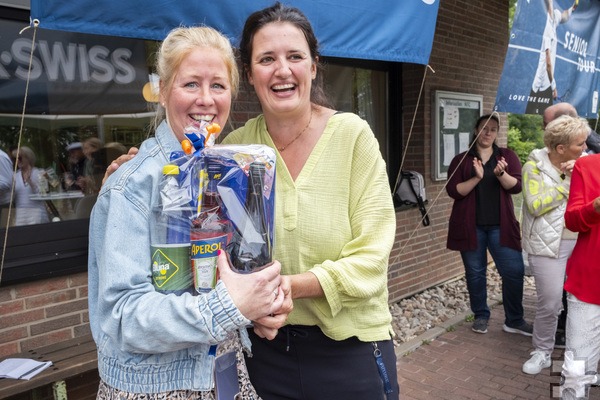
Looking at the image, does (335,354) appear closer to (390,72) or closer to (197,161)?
(197,161)

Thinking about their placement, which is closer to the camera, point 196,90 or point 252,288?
point 252,288

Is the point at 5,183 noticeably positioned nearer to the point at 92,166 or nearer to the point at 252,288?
the point at 92,166

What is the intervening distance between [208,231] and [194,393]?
18.7 inches

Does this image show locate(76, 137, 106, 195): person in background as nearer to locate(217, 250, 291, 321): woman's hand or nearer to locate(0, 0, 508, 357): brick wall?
locate(0, 0, 508, 357): brick wall

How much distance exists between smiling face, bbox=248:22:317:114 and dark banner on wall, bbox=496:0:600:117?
276 centimetres

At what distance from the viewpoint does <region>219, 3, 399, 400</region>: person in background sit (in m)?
1.63

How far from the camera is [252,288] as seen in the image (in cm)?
127

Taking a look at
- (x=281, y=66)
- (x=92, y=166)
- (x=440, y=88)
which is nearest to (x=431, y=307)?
(x=440, y=88)

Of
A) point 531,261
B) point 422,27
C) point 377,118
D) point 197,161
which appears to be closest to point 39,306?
point 197,161

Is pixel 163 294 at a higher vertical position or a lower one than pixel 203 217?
lower

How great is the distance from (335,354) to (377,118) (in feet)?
15.6

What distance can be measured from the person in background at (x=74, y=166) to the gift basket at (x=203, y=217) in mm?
2363

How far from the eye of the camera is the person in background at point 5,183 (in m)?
3.04

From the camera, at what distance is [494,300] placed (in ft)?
20.4
